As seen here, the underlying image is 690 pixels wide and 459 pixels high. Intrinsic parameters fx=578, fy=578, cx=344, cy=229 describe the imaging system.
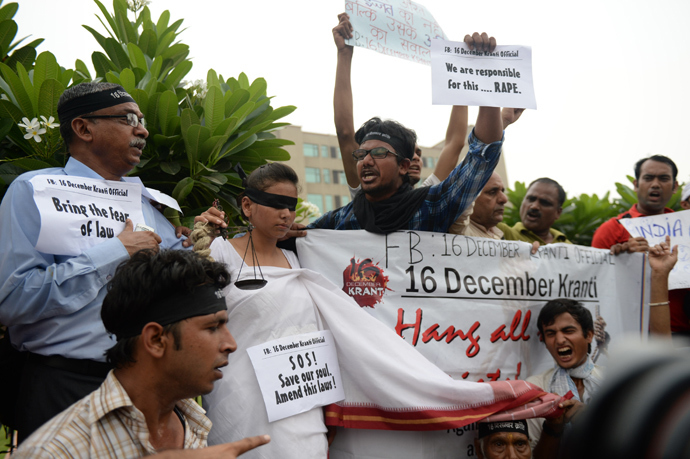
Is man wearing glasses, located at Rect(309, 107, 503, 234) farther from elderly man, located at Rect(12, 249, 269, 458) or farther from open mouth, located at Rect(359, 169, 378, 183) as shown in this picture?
elderly man, located at Rect(12, 249, 269, 458)

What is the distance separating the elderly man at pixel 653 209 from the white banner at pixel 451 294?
1.03 meters

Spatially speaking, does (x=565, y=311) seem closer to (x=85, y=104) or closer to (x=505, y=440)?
(x=505, y=440)

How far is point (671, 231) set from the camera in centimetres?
481

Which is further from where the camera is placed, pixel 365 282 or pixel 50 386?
pixel 365 282

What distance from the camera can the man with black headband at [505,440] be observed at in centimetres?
311

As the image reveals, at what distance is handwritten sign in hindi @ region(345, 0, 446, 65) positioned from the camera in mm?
3990

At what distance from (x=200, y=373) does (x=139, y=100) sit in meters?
2.06

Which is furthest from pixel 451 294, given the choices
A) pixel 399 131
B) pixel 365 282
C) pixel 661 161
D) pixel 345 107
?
pixel 661 161

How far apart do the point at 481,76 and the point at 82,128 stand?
2.34 m

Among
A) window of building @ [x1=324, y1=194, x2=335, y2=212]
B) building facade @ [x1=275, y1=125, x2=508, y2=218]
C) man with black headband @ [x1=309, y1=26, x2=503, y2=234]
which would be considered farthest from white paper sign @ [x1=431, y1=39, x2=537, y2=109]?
window of building @ [x1=324, y1=194, x2=335, y2=212]

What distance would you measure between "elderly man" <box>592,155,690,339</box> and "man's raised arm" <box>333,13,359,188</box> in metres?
2.21

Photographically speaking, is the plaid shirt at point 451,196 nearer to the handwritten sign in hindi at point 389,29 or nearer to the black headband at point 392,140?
the black headband at point 392,140

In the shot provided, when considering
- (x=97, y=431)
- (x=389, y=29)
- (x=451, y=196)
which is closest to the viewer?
(x=97, y=431)

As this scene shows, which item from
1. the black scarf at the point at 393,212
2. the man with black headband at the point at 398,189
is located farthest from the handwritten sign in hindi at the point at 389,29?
the black scarf at the point at 393,212
